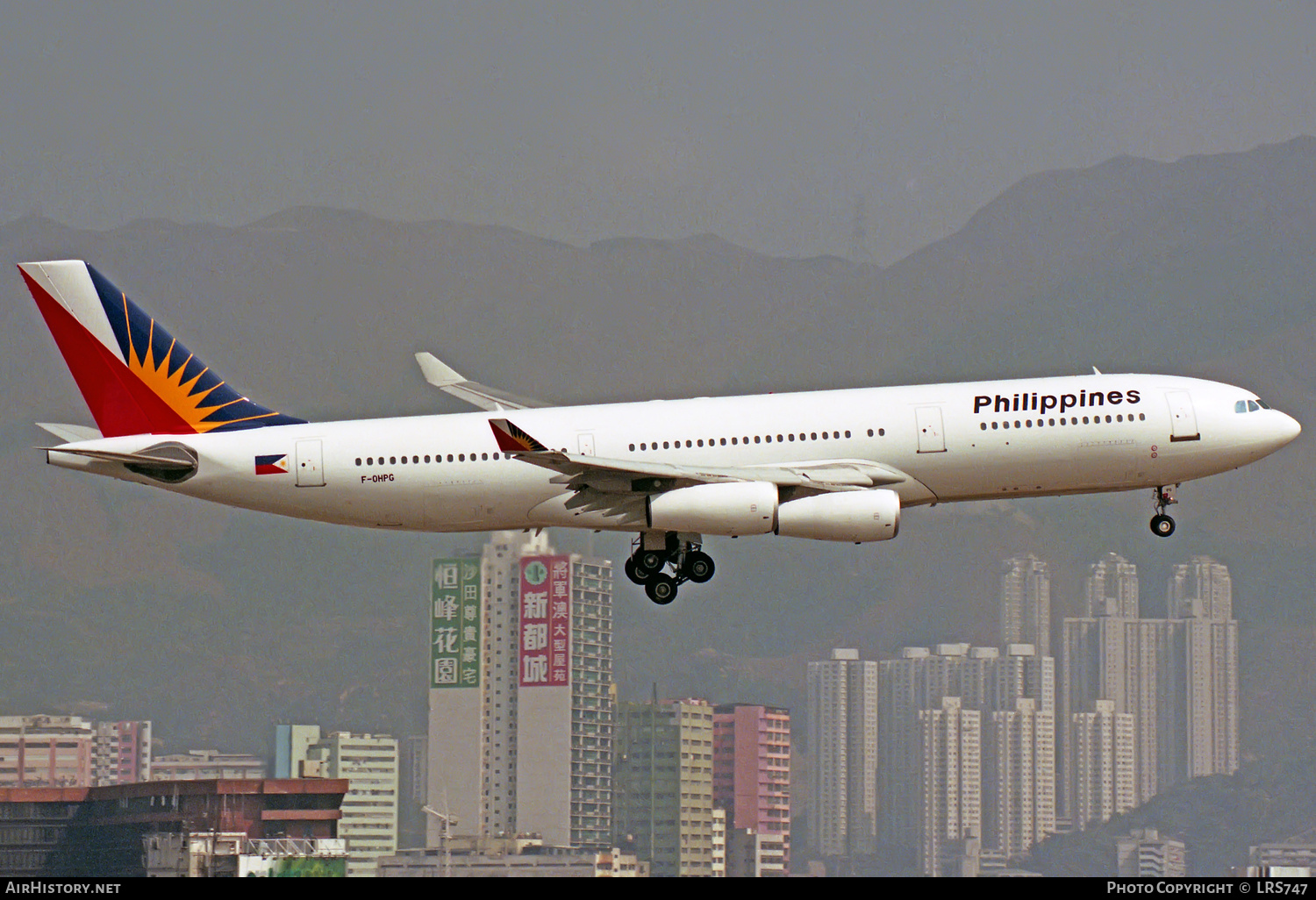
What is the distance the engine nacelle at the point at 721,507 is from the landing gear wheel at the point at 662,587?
3.02 meters

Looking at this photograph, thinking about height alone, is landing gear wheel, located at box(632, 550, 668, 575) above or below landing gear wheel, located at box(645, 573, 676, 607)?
above

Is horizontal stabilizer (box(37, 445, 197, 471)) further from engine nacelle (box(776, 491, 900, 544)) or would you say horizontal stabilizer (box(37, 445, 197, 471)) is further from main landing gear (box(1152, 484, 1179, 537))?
main landing gear (box(1152, 484, 1179, 537))

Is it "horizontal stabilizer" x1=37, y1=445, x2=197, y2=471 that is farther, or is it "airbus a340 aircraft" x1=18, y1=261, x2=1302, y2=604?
"horizontal stabilizer" x1=37, y1=445, x2=197, y2=471

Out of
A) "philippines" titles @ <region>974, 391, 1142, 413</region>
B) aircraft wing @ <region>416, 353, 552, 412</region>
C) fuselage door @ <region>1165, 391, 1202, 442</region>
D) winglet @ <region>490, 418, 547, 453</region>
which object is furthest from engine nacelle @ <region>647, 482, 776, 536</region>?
fuselage door @ <region>1165, 391, 1202, 442</region>

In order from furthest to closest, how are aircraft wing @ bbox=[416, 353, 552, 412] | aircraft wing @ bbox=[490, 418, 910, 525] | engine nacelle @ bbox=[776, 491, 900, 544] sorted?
aircraft wing @ bbox=[416, 353, 552, 412], aircraft wing @ bbox=[490, 418, 910, 525], engine nacelle @ bbox=[776, 491, 900, 544]

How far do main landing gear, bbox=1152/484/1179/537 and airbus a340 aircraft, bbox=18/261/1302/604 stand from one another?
3.6 inches

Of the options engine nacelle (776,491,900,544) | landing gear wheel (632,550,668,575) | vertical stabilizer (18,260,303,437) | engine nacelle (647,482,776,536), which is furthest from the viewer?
vertical stabilizer (18,260,303,437)

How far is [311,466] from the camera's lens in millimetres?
51281

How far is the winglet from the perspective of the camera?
4675cm
